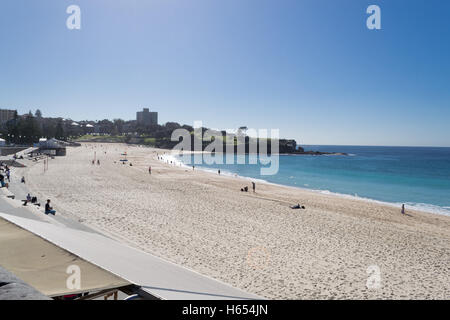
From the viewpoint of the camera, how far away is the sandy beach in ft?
26.6

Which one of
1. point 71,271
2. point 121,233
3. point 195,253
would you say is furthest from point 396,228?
point 71,271

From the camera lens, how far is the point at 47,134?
8369 cm

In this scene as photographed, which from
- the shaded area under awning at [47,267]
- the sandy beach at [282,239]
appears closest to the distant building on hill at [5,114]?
the sandy beach at [282,239]

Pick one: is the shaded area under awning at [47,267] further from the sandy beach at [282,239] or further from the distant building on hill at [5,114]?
the distant building on hill at [5,114]

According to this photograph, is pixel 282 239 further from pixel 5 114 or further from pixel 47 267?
pixel 5 114

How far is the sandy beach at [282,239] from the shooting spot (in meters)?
8.10

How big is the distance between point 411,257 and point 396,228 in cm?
458

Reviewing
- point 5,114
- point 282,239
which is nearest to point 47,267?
point 282,239

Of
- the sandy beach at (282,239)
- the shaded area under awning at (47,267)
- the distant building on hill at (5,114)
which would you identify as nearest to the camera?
the shaded area under awning at (47,267)

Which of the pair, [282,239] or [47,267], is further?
[282,239]

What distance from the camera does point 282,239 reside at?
1179cm

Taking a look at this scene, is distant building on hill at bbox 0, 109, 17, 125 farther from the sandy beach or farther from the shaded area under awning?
the shaded area under awning

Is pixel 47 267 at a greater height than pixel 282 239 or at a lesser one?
greater
